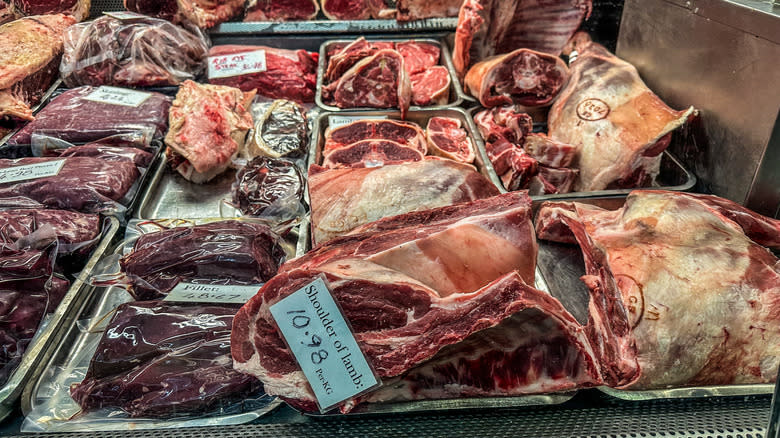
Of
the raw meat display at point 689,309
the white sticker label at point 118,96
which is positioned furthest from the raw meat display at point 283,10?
the raw meat display at point 689,309

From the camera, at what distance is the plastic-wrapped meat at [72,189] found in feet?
7.24

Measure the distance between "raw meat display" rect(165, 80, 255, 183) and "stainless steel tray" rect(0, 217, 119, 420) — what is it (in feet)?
2.51

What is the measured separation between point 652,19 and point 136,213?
2.85 meters

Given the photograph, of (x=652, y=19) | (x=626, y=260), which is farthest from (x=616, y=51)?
(x=626, y=260)

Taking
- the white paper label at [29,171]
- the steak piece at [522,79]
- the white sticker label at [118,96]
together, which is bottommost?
the white paper label at [29,171]

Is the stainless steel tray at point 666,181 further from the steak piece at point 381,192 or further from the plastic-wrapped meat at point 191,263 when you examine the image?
the plastic-wrapped meat at point 191,263

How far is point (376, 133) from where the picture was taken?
284cm

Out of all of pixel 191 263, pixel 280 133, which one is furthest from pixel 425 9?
pixel 191 263

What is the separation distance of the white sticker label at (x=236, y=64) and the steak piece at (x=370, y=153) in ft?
4.18

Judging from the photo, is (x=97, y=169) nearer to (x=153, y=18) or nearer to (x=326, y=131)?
(x=326, y=131)

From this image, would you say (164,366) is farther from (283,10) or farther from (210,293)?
(283,10)

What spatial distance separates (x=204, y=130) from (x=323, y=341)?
1907 mm

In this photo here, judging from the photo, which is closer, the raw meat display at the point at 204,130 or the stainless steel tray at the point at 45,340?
the stainless steel tray at the point at 45,340

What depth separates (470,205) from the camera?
1604mm
